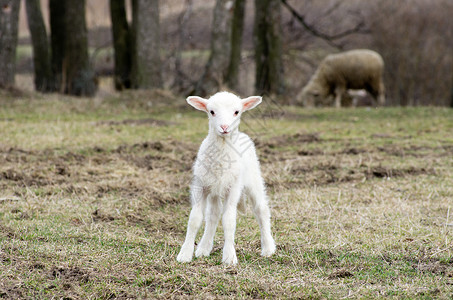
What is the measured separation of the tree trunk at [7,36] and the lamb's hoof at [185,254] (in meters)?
10.6

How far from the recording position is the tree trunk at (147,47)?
15.1m

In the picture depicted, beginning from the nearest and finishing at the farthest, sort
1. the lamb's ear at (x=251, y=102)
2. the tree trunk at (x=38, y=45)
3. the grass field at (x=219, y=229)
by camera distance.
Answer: the grass field at (x=219, y=229), the lamb's ear at (x=251, y=102), the tree trunk at (x=38, y=45)

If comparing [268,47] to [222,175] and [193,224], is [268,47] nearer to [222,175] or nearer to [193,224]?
[222,175]

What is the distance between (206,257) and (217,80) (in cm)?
1031

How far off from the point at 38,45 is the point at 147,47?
404 centimetres

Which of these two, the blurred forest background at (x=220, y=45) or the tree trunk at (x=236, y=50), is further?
the tree trunk at (x=236, y=50)

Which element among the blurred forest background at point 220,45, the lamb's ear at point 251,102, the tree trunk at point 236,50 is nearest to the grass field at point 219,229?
the lamb's ear at point 251,102

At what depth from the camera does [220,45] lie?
1482 centimetres

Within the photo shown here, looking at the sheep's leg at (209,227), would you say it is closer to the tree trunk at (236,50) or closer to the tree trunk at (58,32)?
the tree trunk at (236,50)

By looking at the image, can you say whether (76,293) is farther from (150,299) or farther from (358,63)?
(358,63)

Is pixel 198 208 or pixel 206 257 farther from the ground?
pixel 198 208

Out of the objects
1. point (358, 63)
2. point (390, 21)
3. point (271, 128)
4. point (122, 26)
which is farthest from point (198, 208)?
point (390, 21)

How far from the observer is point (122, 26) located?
1767 centimetres

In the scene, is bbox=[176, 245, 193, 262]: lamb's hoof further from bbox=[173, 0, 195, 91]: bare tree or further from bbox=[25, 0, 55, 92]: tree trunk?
bbox=[25, 0, 55, 92]: tree trunk
